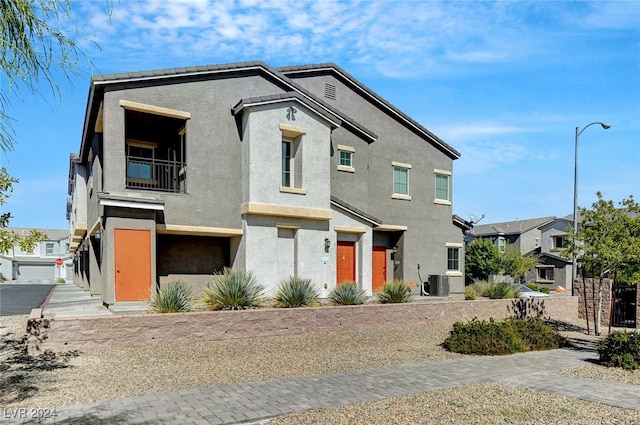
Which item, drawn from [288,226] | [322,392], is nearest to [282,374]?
[322,392]

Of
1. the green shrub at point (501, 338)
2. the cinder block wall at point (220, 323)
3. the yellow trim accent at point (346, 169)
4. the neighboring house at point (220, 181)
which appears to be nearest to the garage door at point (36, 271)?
the neighboring house at point (220, 181)

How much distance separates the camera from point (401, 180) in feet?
82.8

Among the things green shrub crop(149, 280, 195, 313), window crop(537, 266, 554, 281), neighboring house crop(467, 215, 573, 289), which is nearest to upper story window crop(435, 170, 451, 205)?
green shrub crop(149, 280, 195, 313)

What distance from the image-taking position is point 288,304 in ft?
47.1

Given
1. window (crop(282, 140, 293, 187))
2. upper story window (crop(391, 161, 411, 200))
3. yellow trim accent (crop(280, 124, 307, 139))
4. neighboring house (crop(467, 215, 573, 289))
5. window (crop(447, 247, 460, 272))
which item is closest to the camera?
yellow trim accent (crop(280, 124, 307, 139))

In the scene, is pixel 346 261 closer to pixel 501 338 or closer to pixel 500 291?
pixel 500 291

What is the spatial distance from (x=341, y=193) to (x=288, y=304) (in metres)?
9.13

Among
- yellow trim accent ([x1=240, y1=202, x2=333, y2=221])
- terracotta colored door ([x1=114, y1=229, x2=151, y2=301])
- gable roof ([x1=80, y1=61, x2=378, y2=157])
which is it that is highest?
gable roof ([x1=80, y1=61, x2=378, y2=157])

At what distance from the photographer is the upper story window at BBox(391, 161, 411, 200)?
24922mm

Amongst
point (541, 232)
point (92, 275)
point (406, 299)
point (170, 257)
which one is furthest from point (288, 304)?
point (541, 232)

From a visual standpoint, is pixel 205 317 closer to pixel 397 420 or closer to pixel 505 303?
pixel 397 420

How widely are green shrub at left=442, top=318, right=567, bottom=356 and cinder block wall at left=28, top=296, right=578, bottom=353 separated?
8.66 ft

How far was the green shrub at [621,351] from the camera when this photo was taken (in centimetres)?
1077

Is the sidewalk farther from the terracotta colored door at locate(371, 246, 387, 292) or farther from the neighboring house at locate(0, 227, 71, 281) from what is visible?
the neighboring house at locate(0, 227, 71, 281)
